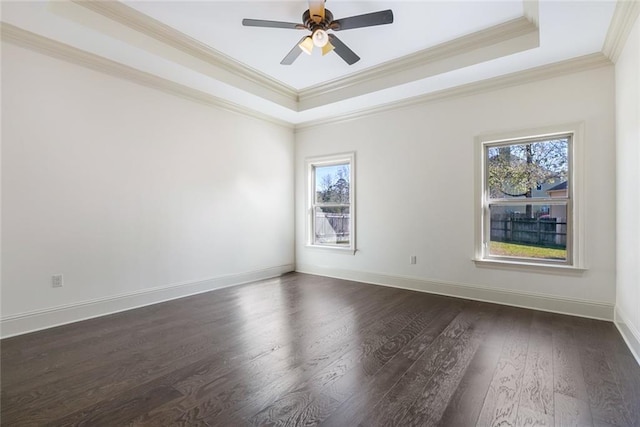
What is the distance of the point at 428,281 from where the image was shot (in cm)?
426

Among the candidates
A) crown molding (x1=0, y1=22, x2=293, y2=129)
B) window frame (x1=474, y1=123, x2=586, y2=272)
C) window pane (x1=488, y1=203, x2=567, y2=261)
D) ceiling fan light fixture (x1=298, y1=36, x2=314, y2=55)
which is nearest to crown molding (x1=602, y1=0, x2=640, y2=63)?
window frame (x1=474, y1=123, x2=586, y2=272)


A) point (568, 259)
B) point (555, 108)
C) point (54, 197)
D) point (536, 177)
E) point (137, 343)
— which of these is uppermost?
point (555, 108)

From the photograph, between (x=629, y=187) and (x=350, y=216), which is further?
(x=350, y=216)

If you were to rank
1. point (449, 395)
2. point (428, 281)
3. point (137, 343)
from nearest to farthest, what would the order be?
point (449, 395) < point (137, 343) < point (428, 281)

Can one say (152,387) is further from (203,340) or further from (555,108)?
(555,108)

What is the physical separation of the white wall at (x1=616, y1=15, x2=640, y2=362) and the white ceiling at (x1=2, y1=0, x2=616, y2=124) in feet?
1.36

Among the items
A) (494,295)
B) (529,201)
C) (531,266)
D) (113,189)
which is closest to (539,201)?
(529,201)

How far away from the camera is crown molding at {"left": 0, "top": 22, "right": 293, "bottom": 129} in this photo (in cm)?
280

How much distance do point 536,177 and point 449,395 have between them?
2929 mm

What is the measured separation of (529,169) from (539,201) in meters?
0.40

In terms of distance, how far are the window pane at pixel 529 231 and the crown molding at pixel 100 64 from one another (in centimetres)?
410

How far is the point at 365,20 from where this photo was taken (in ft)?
8.52

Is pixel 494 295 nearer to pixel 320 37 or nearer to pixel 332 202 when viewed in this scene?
pixel 332 202

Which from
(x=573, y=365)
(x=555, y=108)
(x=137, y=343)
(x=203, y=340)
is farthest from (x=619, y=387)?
(x=137, y=343)
